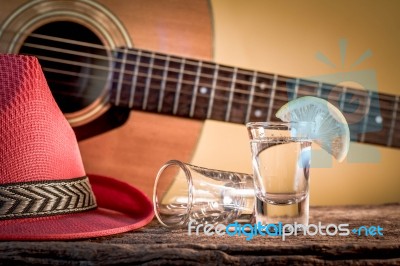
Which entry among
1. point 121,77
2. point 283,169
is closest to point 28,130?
point 283,169

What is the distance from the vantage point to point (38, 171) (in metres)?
0.76

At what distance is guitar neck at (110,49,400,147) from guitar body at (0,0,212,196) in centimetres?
3

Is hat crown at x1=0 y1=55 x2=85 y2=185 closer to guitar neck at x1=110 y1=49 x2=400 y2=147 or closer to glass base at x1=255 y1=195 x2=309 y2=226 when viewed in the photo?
glass base at x1=255 y1=195 x2=309 y2=226

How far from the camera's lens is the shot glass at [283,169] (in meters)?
0.77

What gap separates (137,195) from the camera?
0.91 m

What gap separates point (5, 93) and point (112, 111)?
0.45 metres

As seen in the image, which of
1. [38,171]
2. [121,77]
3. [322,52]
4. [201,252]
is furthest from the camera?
[322,52]

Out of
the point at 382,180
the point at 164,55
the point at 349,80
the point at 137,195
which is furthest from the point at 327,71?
the point at 137,195

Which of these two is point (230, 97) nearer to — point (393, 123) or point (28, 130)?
point (393, 123)

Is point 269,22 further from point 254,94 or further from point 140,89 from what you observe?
point 140,89

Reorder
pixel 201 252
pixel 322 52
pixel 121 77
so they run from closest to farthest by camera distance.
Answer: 1. pixel 201 252
2. pixel 121 77
3. pixel 322 52

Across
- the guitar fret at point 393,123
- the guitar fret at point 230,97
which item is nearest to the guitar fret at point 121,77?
the guitar fret at point 230,97

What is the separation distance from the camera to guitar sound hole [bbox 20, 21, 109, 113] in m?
1.21

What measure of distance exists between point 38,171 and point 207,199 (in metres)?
0.23
